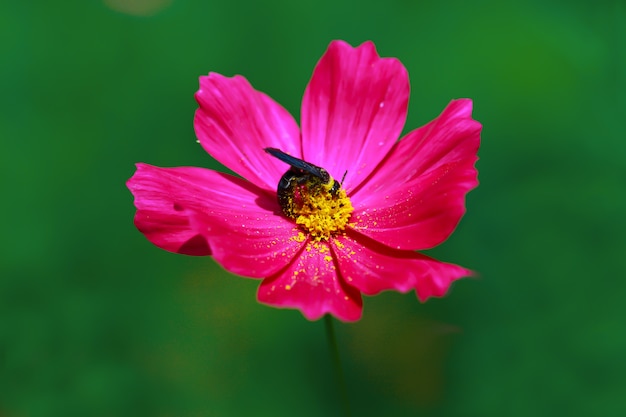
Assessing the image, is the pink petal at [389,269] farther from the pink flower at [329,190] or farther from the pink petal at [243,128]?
the pink petal at [243,128]

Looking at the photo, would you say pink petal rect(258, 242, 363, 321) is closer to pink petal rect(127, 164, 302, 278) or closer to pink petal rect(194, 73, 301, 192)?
pink petal rect(127, 164, 302, 278)

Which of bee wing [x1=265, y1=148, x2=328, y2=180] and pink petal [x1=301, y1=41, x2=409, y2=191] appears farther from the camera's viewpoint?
pink petal [x1=301, y1=41, x2=409, y2=191]

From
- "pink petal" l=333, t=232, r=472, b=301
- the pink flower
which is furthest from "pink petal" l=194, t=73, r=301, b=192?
"pink petal" l=333, t=232, r=472, b=301

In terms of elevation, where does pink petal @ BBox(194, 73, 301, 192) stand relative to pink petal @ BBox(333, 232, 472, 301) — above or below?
above

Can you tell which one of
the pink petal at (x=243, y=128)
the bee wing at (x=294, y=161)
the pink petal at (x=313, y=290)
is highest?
the pink petal at (x=243, y=128)

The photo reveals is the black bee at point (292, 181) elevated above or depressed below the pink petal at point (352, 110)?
below

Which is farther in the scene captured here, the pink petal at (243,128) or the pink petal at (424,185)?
the pink petal at (243,128)

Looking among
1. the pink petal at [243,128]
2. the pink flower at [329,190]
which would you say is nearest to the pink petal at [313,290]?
the pink flower at [329,190]
